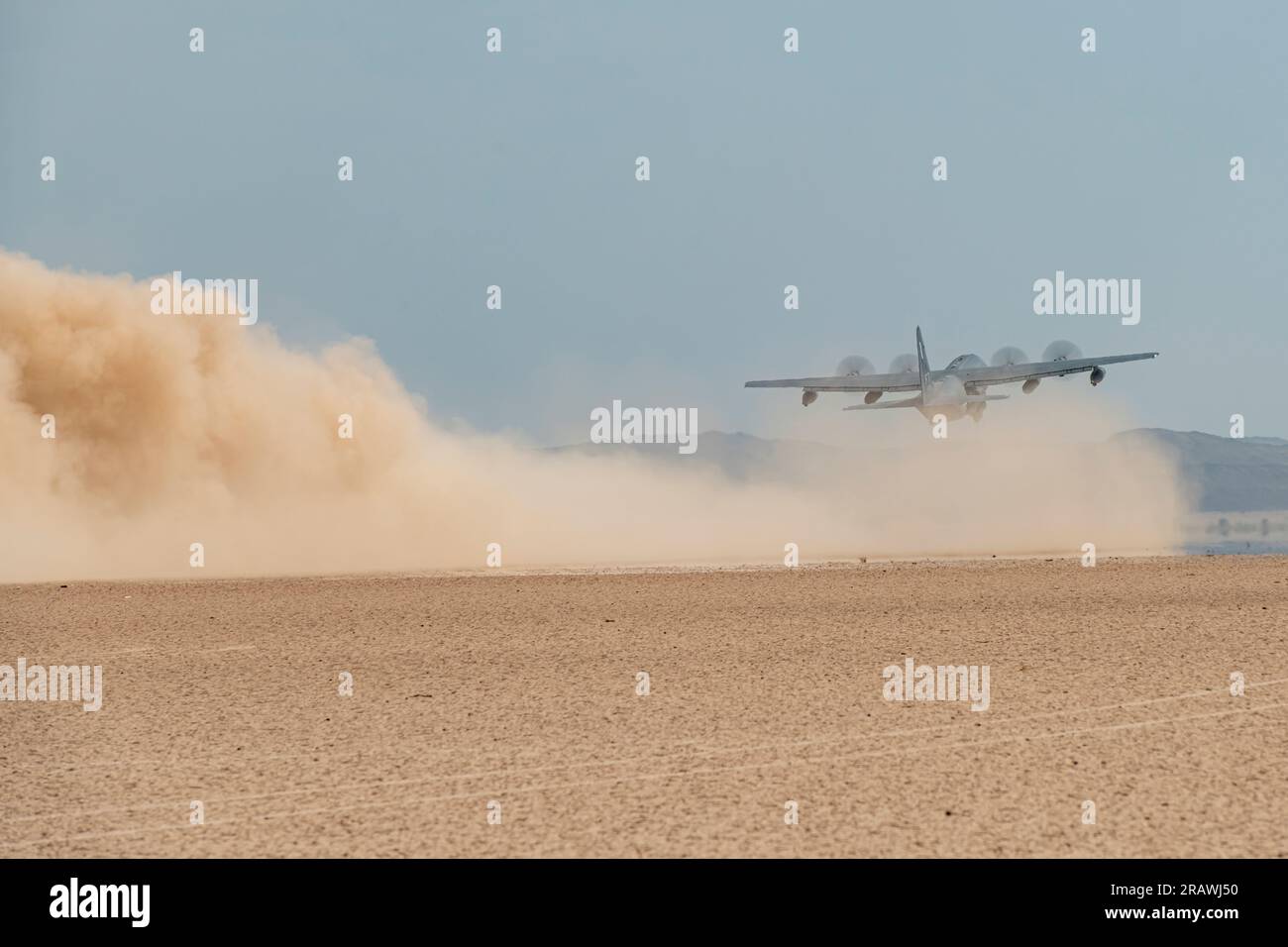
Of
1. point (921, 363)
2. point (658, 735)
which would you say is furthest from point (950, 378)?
point (658, 735)

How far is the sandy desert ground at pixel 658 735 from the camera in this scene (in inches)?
476

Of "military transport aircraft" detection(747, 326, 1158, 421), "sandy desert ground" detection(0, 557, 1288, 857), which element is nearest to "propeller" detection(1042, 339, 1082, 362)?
"military transport aircraft" detection(747, 326, 1158, 421)

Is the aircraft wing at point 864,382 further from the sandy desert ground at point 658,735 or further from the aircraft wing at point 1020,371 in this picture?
the sandy desert ground at point 658,735

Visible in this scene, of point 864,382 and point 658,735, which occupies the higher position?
point 864,382

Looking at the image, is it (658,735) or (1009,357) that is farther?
(1009,357)

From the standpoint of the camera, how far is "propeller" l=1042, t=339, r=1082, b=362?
73.9 meters

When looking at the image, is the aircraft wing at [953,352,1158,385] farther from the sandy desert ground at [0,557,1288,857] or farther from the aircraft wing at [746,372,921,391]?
the sandy desert ground at [0,557,1288,857]

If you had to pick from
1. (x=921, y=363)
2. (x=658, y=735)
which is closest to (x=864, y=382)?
(x=921, y=363)

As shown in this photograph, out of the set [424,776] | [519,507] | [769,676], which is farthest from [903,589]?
[519,507]

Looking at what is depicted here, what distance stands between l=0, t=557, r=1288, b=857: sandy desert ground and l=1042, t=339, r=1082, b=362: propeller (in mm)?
42321

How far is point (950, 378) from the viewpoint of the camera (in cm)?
6781

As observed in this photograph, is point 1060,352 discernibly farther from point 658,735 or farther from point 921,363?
point 658,735

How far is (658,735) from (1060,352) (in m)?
63.1

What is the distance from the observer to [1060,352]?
74.4m
